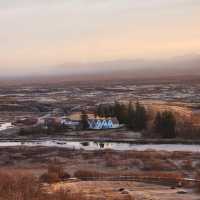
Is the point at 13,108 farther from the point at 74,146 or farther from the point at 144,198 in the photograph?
the point at 144,198

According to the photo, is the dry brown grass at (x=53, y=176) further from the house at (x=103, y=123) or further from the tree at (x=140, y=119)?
Answer: the house at (x=103, y=123)

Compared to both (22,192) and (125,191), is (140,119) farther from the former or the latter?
(22,192)

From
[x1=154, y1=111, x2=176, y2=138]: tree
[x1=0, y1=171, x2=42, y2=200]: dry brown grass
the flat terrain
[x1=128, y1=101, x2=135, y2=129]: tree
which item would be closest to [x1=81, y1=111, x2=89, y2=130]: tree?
[x1=128, y1=101, x2=135, y2=129]: tree

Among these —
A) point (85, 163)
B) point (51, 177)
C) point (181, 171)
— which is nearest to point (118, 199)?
point (51, 177)

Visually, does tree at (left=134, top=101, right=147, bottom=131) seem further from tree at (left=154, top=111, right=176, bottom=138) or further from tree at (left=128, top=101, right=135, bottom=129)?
tree at (left=154, top=111, right=176, bottom=138)

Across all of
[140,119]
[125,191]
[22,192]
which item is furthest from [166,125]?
[22,192]

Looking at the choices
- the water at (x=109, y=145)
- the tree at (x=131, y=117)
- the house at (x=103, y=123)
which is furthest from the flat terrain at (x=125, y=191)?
the house at (x=103, y=123)
